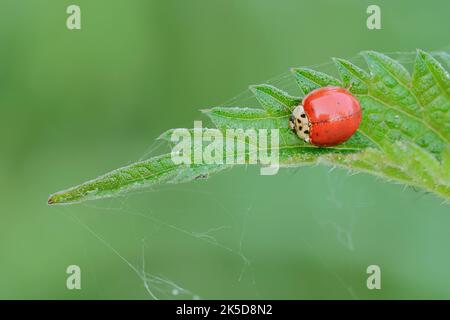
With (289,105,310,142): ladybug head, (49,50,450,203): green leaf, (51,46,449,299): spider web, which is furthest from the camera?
(51,46,449,299): spider web

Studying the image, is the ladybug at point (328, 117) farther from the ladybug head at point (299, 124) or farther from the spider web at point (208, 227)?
the spider web at point (208, 227)

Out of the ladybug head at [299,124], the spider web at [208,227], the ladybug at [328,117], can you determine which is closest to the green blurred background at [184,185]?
the spider web at [208,227]

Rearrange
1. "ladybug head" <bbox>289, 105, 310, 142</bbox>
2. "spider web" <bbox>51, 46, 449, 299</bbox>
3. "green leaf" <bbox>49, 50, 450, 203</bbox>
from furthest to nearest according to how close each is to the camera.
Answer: "spider web" <bbox>51, 46, 449, 299</bbox>
"ladybug head" <bbox>289, 105, 310, 142</bbox>
"green leaf" <bbox>49, 50, 450, 203</bbox>

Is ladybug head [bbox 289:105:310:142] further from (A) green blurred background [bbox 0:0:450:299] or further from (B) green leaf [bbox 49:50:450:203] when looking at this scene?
(A) green blurred background [bbox 0:0:450:299]

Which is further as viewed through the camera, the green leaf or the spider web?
the spider web

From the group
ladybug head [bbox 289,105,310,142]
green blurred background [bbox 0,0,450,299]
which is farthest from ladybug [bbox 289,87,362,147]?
green blurred background [bbox 0,0,450,299]
